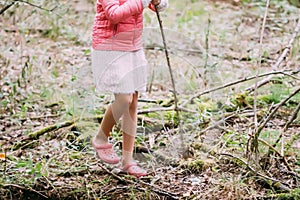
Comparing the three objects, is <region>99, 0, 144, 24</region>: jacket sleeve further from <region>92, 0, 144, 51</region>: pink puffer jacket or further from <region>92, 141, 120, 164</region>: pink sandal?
<region>92, 141, 120, 164</region>: pink sandal

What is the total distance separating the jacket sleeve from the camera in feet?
9.41

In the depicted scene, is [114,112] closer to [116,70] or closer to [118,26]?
[116,70]

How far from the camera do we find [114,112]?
3.21 metres

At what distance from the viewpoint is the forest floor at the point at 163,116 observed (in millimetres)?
3242

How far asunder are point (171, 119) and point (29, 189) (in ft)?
4.08

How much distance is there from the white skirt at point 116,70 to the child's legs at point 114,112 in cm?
5

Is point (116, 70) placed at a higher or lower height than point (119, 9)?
lower

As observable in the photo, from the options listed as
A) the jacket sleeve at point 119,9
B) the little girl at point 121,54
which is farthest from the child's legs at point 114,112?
the jacket sleeve at point 119,9

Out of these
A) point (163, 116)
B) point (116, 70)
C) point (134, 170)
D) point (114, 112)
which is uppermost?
point (116, 70)

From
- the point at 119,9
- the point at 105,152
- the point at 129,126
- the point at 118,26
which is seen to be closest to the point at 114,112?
the point at 129,126

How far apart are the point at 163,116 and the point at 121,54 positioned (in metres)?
1.14

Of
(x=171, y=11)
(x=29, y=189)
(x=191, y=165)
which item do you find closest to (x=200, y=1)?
(x=171, y=11)

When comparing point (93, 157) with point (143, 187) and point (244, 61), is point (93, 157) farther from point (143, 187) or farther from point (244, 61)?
point (244, 61)

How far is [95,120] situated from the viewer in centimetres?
399
